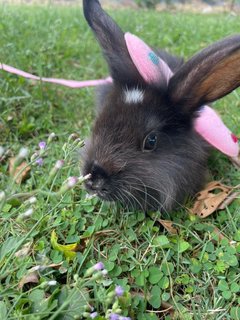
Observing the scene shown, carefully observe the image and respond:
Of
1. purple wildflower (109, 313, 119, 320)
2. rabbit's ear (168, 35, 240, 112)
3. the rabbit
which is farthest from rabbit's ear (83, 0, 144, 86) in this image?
purple wildflower (109, 313, 119, 320)

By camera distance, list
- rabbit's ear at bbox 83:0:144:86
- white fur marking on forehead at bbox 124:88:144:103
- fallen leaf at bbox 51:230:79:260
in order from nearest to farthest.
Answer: fallen leaf at bbox 51:230:79:260, white fur marking on forehead at bbox 124:88:144:103, rabbit's ear at bbox 83:0:144:86

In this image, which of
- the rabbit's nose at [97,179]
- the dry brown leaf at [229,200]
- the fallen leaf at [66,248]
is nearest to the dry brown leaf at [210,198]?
the dry brown leaf at [229,200]

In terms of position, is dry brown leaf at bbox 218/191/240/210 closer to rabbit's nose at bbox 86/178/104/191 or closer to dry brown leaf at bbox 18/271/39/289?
rabbit's nose at bbox 86/178/104/191

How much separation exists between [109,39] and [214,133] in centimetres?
77

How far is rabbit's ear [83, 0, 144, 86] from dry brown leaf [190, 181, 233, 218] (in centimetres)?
76

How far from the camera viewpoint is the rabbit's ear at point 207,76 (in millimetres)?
2031

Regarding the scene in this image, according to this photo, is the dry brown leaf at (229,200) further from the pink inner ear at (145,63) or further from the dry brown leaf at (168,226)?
the pink inner ear at (145,63)

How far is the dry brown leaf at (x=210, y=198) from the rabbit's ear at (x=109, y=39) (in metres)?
0.76

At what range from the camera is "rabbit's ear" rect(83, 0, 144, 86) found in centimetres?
253

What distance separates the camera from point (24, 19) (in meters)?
5.00

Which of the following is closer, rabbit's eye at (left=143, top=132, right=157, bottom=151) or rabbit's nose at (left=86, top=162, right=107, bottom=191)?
rabbit's nose at (left=86, top=162, right=107, bottom=191)

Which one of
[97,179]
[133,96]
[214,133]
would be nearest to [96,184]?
[97,179]

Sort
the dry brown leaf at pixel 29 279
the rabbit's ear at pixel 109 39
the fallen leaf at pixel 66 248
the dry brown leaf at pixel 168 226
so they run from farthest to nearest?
1. the rabbit's ear at pixel 109 39
2. the dry brown leaf at pixel 168 226
3. the fallen leaf at pixel 66 248
4. the dry brown leaf at pixel 29 279

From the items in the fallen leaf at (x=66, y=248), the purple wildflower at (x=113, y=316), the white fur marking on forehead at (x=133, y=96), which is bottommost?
the fallen leaf at (x=66, y=248)
